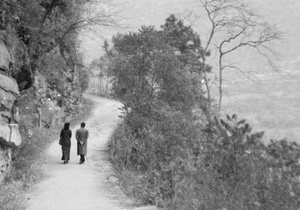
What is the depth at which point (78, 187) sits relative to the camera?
10.2 meters

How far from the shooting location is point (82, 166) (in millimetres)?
12969

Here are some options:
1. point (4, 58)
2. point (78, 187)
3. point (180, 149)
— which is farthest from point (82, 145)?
point (4, 58)

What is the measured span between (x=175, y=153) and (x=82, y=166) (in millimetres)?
3231

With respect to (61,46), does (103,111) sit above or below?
below

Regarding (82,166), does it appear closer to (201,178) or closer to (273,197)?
(201,178)

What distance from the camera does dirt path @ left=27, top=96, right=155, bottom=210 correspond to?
856 cm

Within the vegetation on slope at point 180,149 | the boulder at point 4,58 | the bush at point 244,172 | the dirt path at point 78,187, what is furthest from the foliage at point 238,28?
the bush at point 244,172

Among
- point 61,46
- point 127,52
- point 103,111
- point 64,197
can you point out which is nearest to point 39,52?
point 127,52

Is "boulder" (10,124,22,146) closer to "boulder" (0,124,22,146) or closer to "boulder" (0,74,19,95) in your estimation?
"boulder" (0,124,22,146)

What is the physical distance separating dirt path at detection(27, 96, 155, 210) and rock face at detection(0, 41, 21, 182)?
1.09 metres

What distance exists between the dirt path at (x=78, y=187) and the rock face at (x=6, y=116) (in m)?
1.09

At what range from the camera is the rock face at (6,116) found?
373 inches

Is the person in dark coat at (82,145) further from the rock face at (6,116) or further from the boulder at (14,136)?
the boulder at (14,136)

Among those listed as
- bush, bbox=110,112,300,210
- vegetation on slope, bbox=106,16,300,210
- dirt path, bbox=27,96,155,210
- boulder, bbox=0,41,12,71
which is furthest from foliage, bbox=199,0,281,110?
bush, bbox=110,112,300,210
